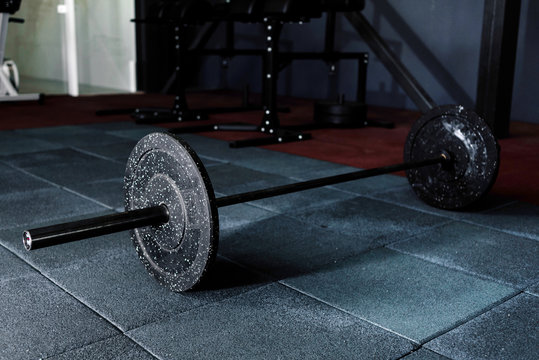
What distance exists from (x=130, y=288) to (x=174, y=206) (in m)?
A: 0.25

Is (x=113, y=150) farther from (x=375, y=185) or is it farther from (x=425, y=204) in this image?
(x=425, y=204)

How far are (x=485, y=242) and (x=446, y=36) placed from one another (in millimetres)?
3268

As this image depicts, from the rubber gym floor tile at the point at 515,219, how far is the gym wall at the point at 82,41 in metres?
4.90

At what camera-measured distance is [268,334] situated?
1.16 meters

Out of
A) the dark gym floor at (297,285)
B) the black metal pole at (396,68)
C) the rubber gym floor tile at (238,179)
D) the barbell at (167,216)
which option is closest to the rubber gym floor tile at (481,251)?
the dark gym floor at (297,285)

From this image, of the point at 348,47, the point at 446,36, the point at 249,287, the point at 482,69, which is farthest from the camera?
the point at 348,47

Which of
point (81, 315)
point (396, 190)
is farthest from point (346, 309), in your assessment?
point (396, 190)

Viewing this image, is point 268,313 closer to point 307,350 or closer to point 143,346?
point 307,350

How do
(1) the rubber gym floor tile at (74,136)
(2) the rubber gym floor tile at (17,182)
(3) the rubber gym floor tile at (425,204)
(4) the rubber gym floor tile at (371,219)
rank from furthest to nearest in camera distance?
(1) the rubber gym floor tile at (74,136) → (2) the rubber gym floor tile at (17,182) → (3) the rubber gym floor tile at (425,204) → (4) the rubber gym floor tile at (371,219)

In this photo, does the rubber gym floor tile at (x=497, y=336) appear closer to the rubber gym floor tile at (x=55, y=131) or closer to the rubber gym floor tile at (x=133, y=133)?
the rubber gym floor tile at (x=133, y=133)

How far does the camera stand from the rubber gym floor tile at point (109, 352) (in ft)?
3.50

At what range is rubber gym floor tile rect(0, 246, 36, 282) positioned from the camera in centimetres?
144

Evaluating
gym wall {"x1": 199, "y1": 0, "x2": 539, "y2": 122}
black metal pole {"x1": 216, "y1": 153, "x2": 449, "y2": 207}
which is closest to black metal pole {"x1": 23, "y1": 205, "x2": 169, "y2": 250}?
black metal pole {"x1": 216, "y1": 153, "x2": 449, "y2": 207}

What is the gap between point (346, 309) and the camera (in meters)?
1.29
